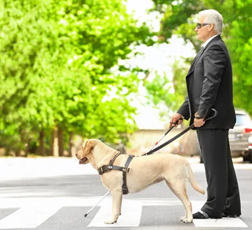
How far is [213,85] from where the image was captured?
8.99m

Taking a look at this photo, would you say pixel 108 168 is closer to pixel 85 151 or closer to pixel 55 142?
pixel 85 151

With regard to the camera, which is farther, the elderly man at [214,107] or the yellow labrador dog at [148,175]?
the elderly man at [214,107]

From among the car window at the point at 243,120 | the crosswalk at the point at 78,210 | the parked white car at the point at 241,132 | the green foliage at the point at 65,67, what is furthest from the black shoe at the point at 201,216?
the green foliage at the point at 65,67

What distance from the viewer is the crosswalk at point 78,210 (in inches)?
357

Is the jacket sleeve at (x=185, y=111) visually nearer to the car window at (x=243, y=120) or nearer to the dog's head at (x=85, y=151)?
the dog's head at (x=85, y=151)

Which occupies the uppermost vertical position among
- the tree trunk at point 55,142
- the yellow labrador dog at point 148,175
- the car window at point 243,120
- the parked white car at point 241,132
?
the yellow labrador dog at point 148,175

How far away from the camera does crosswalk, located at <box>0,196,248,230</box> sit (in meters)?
9.07

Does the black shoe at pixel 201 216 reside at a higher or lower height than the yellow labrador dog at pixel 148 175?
lower

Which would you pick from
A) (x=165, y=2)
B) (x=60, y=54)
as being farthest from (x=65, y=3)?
(x=165, y=2)

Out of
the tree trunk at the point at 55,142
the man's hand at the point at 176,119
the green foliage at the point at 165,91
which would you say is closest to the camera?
the man's hand at the point at 176,119

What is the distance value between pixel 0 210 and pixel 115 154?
2.81 metres

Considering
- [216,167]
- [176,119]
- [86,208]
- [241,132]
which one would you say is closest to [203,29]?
[176,119]

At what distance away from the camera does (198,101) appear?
30.2ft

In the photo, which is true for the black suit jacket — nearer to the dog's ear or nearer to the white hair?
the white hair
